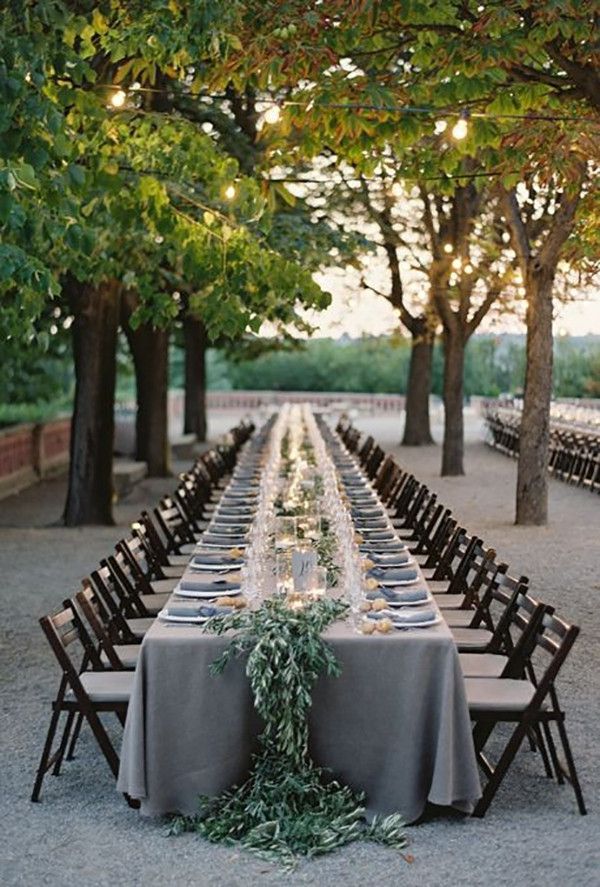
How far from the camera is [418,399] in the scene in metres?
32.6

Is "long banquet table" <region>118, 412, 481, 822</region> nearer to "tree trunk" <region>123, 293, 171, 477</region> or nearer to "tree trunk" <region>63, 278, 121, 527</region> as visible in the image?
"tree trunk" <region>63, 278, 121, 527</region>

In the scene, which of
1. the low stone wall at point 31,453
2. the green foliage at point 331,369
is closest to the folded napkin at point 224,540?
the low stone wall at point 31,453

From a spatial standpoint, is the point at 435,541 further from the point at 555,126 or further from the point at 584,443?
the point at 584,443

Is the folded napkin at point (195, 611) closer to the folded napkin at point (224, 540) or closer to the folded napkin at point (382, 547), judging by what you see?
the folded napkin at point (382, 547)

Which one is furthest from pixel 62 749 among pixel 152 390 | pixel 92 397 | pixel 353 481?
pixel 152 390

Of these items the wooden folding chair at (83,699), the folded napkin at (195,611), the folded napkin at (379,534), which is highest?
the folded napkin at (195,611)

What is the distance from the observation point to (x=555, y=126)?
33.6 feet

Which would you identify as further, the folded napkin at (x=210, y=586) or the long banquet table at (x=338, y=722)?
the folded napkin at (x=210, y=586)

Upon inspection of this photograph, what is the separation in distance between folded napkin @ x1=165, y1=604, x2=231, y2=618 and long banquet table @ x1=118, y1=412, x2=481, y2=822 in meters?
0.35

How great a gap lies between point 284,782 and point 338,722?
0.35 metres

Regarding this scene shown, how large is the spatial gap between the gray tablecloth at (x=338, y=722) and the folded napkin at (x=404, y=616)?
0.68 feet

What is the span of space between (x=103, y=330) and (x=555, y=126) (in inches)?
311

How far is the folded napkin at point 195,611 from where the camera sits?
→ 6465 millimetres

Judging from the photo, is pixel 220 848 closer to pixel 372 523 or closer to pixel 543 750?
pixel 543 750
